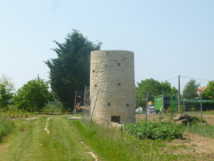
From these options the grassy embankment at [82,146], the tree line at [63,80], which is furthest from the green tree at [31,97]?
the grassy embankment at [82,146]

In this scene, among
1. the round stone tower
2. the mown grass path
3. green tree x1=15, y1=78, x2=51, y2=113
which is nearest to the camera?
the mown grass path

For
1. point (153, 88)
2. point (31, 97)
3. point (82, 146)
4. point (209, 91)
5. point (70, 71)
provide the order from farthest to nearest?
point (153, 88) → point (209, 91) → point (70, 71) → point (31, 97) → point (82, 146)

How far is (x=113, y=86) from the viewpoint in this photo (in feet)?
70.8

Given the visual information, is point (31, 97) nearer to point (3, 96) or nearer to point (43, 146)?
point (3, 96)

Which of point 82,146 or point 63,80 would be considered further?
point 63,80

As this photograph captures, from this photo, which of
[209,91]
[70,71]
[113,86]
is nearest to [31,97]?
[70,71]

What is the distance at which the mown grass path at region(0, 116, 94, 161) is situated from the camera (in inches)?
461

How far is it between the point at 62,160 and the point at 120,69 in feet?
37.4

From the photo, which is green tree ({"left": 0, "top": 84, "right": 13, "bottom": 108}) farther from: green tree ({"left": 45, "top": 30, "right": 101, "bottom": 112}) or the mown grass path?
the mown grass path

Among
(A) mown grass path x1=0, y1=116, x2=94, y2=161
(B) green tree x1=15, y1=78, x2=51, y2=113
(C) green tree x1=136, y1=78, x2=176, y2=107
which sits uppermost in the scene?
(C) green tree x1=136, y1=78, x2=176, y2=107

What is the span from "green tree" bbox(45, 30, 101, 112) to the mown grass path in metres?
18.7

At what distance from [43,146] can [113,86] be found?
→ 28.4 ft

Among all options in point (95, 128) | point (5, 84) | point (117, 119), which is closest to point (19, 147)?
point (95, 128)

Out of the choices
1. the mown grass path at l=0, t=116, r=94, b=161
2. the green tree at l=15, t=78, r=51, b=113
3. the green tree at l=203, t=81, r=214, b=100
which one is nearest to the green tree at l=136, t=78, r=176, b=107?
the green tree at l=203, t=81, r=214, b=100
